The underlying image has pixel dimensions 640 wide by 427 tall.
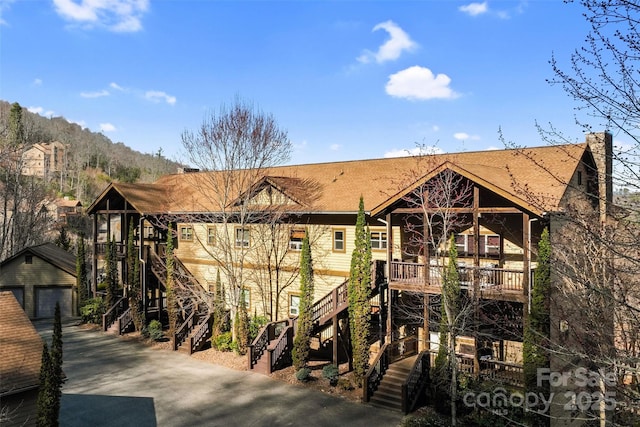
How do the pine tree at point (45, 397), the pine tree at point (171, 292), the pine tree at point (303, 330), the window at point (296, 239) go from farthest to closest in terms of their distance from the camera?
1. the pine tree at point (171, 292)
2. the window at point (296, 239)
3. the pine tree at point (303, 330)
4. the pine tree at point (45, 397)

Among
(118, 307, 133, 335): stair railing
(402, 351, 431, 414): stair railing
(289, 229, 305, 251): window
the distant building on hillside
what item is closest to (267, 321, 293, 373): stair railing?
(289, 229, 305, 251): window

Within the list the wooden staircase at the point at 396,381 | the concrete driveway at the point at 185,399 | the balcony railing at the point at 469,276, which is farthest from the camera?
the wooden staircase at the point at 396,381

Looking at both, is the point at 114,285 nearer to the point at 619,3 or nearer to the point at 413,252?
the point at 413,252

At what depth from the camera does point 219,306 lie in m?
21.7

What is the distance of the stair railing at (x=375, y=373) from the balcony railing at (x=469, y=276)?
286 cm

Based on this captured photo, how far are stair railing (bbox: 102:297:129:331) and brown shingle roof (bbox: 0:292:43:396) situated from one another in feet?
45.1

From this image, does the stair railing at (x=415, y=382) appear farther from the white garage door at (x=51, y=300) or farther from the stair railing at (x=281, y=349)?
the white garage door at (x=51, y=300)

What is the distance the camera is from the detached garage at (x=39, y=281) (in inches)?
1147

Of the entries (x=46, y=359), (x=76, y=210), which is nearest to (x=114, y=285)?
(x=46, y=359)

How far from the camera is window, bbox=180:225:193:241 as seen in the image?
2654 cm

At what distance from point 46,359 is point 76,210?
2374 inches

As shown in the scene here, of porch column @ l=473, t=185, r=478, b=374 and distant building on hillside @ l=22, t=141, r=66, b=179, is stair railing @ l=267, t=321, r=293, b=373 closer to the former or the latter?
porch column @ l=473, t=185, r=478, b=374

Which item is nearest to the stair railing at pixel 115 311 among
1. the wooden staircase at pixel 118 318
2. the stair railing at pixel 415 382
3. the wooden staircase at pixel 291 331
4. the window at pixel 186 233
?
the wooden staircase at pixel 118 318

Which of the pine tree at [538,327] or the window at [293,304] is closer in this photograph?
the pine tree at [538,327]
